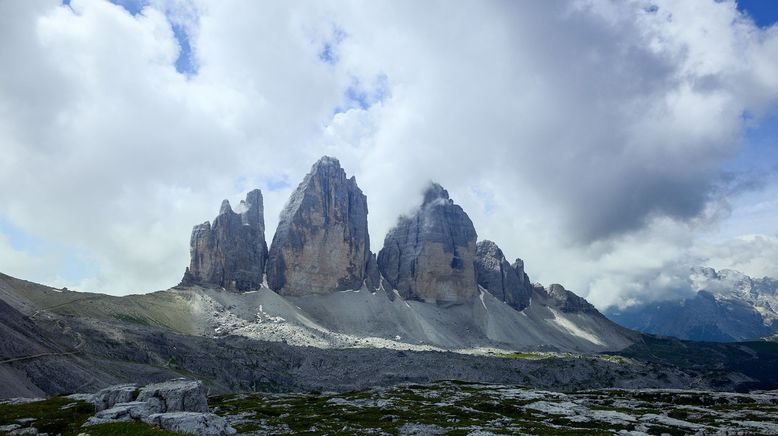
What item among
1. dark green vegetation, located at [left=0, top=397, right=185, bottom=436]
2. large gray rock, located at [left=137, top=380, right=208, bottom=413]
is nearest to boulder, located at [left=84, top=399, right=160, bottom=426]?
dark green vegetation, located at [left=0, top=397, right=185, bottom=436]

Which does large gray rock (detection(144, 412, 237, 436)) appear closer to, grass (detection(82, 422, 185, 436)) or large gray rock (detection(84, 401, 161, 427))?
grass (detection(82, 422, 185, 436))

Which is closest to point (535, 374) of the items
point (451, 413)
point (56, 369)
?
point (451, 413)

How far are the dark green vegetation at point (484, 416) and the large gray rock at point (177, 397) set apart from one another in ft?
17.0

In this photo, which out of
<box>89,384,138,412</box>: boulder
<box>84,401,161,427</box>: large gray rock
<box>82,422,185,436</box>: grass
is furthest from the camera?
<box>89,384,138,412</box>: boulder

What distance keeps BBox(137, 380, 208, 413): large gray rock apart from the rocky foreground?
87 millimetres

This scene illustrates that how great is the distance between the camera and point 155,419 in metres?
34.6

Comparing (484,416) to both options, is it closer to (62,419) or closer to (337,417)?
(337,417)

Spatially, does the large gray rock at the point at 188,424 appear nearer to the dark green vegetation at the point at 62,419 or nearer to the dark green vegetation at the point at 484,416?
the dark green vegetation at the point at 62,419

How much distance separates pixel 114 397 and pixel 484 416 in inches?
1644

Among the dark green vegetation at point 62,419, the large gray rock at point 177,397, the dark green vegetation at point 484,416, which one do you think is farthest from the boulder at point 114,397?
the dark green vegetation at point 484,416

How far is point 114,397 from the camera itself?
162ft

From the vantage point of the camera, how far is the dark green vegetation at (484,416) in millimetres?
52125

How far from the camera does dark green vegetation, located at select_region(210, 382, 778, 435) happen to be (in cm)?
5212

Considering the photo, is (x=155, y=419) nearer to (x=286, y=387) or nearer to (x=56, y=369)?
(x=56, y=369)
